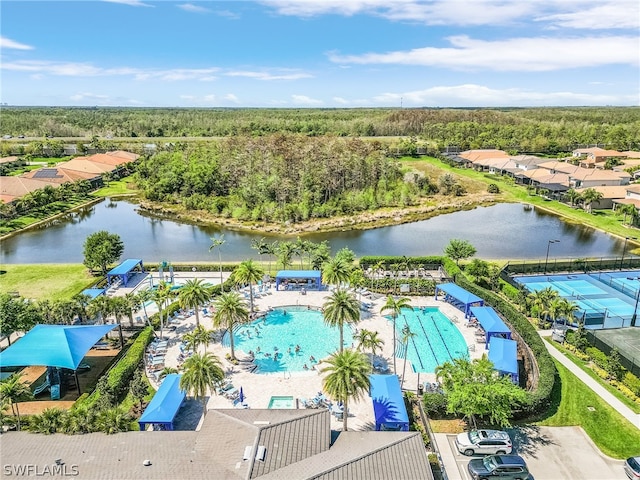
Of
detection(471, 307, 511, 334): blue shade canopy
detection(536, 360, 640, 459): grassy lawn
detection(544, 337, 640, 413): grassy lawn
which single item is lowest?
detection(536, 360, 640, 459): grassy lawn

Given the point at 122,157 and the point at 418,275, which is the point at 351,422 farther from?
Answer: the point at 122,157

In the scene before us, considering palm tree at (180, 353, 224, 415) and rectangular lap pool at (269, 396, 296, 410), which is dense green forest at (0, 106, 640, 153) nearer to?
rectangular lap pool at (269, 396, 296, 410)

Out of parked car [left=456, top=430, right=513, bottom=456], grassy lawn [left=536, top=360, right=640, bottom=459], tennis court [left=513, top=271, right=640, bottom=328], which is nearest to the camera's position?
parked car [left=456, top=430, right=513, bottom=456]

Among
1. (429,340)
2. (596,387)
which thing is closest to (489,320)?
(429,340)

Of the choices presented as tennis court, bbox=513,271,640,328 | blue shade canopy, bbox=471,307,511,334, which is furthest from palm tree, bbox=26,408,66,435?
tennis court, bbox=513,271,640,328

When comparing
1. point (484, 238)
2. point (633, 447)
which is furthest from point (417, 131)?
point (633, 447)

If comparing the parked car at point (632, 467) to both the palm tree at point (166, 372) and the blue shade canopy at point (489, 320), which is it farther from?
the palm tree at point (166, 372)
